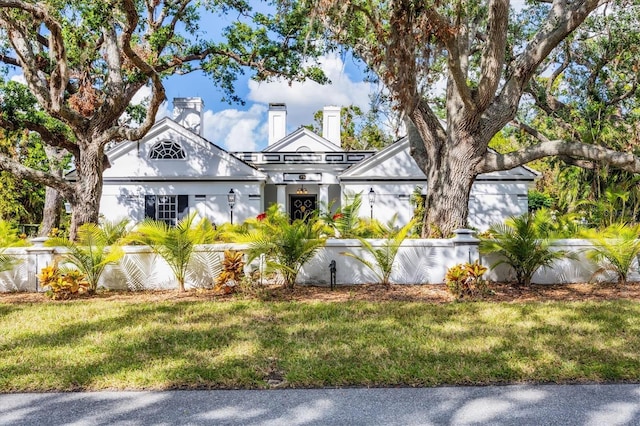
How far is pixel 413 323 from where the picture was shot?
6168mm

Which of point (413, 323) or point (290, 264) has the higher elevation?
point (290, 264)

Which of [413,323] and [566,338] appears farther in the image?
[413,323]

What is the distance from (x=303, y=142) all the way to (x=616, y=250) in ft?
70.1

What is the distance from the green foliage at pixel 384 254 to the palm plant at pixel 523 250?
5.45 feet

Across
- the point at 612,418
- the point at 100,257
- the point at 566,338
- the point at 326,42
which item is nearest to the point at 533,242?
the point at 566,338

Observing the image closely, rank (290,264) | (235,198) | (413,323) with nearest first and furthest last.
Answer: (413,323) → (290,264) → (235,198)

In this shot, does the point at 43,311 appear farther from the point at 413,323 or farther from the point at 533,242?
the point at 533,242

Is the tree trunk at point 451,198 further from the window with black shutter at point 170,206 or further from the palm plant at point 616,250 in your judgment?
the window with black shutter at point 170,206

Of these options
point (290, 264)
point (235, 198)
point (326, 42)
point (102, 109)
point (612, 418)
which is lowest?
point (612, 418)

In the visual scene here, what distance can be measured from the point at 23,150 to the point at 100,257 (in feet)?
68.8

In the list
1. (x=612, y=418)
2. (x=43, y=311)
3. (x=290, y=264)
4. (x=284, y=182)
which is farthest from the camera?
(x=284, y=182)

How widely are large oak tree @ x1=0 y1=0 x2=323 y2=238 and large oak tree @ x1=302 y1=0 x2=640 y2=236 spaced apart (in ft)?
6.39

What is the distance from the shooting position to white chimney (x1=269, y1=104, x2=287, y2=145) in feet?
96.9

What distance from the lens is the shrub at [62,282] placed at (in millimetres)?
8234
